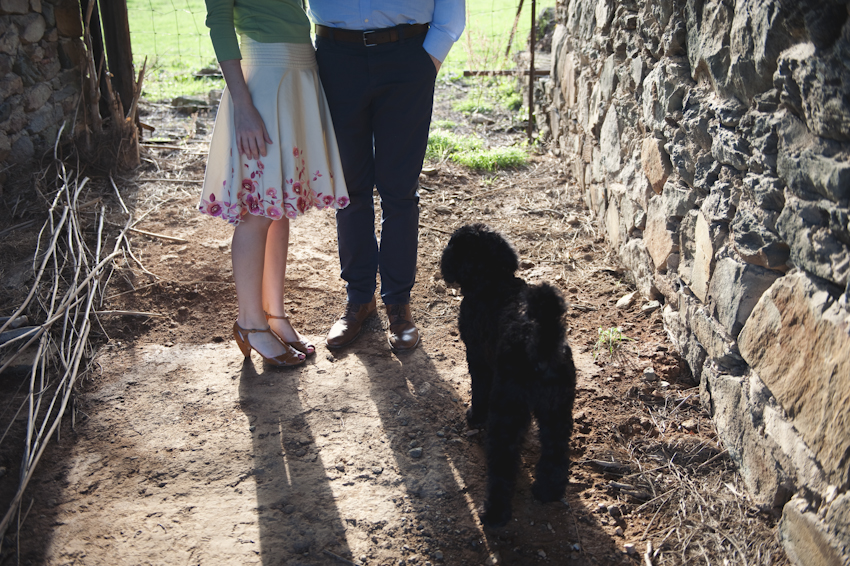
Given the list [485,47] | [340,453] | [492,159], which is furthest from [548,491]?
[485,47]

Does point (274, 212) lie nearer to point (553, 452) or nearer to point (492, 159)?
point (553, 452)

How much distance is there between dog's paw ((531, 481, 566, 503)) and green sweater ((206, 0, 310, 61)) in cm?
188

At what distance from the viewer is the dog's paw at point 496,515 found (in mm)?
1831

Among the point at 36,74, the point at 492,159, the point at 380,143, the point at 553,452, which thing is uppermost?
the point at 36,74

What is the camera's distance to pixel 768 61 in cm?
176

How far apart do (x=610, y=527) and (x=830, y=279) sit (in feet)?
3.28

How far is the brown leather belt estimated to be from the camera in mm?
2357

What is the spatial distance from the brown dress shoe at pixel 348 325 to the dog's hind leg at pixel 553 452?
1.24 m

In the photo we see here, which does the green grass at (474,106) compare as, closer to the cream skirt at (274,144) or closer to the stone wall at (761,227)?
the stone wall at (761,227)

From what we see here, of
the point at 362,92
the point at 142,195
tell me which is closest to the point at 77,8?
the point at 142,195

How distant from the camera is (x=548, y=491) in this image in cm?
192

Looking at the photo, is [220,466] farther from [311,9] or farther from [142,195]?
[142,195]

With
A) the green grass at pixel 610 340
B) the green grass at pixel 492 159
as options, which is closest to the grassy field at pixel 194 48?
the green grass at pixel 492 159

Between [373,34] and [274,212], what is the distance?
32.6 inches
